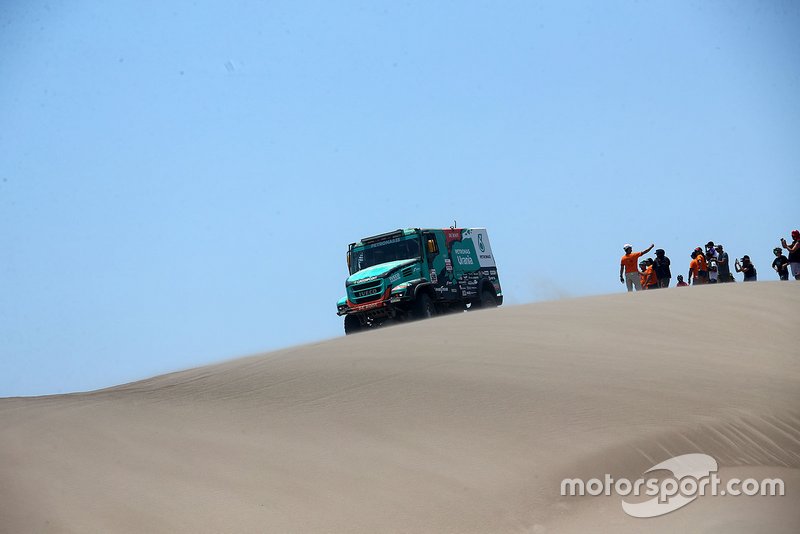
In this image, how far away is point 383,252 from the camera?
1938 cm

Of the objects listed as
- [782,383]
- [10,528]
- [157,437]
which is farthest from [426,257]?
[10,528]

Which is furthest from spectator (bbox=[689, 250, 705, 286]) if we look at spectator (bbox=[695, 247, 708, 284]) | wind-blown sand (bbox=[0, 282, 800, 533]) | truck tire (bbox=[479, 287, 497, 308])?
wind-blown sand (bbox=[0, 282, 800, 533])

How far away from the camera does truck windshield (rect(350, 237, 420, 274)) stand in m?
18.9

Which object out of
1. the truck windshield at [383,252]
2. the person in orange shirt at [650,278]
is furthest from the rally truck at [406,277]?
the person in orange shirt at [650,278]

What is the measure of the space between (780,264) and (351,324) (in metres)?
11.7

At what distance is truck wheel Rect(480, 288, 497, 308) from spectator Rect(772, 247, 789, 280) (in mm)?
7609

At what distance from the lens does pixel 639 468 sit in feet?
21.4

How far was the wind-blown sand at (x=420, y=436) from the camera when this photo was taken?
5.63m

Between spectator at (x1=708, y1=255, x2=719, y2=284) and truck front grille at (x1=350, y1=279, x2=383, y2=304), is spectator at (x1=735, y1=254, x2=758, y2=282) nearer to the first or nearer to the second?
spectator at (x1=708, y1=255, x2=719, y2=284)

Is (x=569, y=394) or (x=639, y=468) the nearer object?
(x=639, y=468)

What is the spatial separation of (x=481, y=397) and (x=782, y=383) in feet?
11.0

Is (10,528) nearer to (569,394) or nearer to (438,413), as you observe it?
(438,413)

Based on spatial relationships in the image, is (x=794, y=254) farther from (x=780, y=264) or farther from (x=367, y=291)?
(x=367, y=291)

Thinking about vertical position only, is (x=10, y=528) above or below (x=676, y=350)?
above
